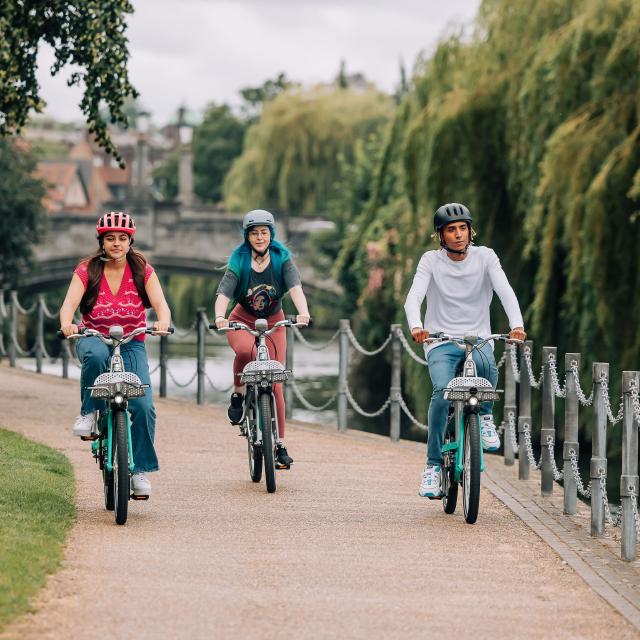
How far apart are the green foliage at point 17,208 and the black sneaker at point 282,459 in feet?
88.2

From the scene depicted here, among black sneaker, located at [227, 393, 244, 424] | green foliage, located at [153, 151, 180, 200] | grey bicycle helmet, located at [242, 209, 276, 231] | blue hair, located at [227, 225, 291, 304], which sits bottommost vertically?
Answer: black sneaker, located at [227, 393, 244, 424]

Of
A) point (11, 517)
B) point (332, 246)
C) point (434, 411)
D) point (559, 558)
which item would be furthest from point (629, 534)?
point (332, 246)

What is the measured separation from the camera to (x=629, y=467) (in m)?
8.21

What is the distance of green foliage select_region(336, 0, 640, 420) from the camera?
1673cm

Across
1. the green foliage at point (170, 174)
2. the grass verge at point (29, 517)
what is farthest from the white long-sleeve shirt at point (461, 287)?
the green foliage at point (170, 174)

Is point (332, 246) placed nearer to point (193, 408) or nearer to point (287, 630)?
point (193, 408)

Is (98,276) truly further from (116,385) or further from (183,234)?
(183,234)

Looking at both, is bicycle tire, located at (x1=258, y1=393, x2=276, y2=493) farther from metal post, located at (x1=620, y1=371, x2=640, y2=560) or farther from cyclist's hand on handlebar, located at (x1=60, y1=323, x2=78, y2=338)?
metal post, located at (x1=620, y1=371, x2=640, y2=560)

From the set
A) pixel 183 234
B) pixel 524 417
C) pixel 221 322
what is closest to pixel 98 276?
pixel 221 322

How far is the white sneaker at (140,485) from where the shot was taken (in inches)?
350

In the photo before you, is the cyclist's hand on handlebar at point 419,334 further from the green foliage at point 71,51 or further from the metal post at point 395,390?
the green foliage at point 71,51

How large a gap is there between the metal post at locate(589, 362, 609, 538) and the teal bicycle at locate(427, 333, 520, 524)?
555mm

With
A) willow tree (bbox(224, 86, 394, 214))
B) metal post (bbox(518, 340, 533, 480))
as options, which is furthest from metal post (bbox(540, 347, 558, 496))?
willow tree (bbox(224, 86, 394, 214))

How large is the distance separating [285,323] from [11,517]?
2.61 m
